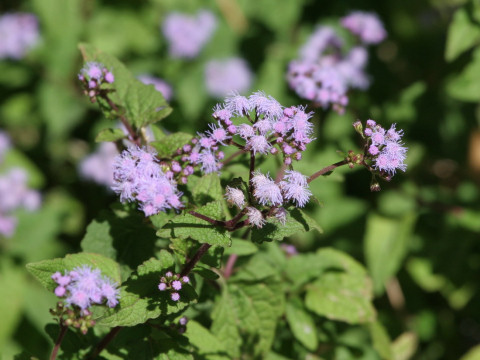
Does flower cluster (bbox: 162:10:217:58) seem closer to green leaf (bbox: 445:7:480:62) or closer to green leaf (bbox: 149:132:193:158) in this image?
green leaf (bbox: 445:7:480:62)

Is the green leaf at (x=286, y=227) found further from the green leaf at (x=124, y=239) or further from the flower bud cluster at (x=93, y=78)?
the flower bud cluster at (x=93, y=78)

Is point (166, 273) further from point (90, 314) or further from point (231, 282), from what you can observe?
point (231, 282)

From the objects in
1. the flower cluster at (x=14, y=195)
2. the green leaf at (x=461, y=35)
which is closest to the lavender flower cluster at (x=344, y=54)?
the green leaf at (x=461, y=35)

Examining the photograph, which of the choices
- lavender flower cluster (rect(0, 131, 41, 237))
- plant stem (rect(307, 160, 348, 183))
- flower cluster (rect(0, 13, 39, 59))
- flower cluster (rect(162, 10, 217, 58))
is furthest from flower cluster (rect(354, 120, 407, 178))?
flower cluster (rect(0, 13, 39, 59))

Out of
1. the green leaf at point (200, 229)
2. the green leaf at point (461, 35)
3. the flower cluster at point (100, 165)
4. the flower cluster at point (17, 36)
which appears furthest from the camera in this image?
the flower cluster at point (17, 36)

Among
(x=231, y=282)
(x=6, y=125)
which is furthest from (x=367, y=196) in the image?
(x=6, y=125)

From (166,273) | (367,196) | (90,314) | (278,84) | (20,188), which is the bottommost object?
(90,314)

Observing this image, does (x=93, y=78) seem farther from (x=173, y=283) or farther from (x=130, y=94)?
(x=173, y=283)
